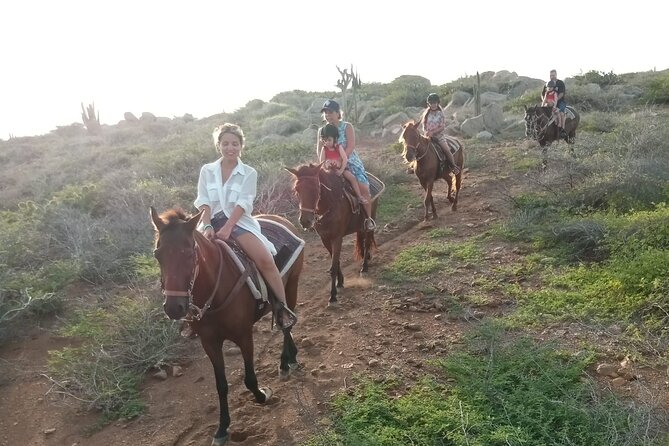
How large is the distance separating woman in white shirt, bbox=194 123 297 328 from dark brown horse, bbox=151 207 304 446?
0.84ft

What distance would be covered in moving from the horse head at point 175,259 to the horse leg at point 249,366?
1028 millimetres

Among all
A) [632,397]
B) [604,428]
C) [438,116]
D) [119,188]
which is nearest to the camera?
[604,428]

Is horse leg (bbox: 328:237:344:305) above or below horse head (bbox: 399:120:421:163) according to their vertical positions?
A: below

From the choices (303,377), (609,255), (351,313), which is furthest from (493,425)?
(609,255)

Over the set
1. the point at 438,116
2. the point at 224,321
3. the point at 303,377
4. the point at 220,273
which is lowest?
the point at 303,377

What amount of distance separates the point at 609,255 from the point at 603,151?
577cm

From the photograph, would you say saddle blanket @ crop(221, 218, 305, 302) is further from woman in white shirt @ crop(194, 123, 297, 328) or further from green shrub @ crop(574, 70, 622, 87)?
green shrub @ crop(574, 70, 622, 87)

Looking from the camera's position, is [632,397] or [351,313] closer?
[632,397]

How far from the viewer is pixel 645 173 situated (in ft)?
27.0

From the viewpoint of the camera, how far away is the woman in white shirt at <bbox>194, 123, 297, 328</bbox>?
435 centimetres

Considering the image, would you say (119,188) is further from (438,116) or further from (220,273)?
(220,273)

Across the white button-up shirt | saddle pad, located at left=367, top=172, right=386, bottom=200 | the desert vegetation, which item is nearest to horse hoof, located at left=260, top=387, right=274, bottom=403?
the desert vegetation

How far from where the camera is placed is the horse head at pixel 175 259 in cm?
329

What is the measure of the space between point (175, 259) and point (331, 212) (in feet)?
12.4
